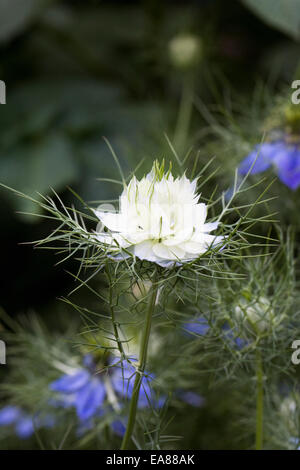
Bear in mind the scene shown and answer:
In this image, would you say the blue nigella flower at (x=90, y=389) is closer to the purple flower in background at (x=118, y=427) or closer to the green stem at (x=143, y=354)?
the purple flower in background at (x=118, y=427)

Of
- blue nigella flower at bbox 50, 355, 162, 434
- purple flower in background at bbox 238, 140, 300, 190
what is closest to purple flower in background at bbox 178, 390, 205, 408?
blue nigella flower at bbox 50, 355, 162, 434

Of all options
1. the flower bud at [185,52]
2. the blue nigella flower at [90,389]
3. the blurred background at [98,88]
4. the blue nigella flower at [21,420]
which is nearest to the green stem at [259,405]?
the blue nigella flower at [90,389]

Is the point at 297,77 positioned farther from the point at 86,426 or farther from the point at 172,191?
the point at 86,426

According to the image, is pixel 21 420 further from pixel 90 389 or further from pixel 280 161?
pixel 280 161

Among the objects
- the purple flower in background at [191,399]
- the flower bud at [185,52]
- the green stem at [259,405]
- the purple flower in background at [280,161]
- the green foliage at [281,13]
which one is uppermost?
the flower bud at [185,52]

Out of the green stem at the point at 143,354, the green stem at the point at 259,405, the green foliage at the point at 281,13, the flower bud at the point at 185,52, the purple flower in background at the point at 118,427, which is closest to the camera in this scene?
the green stem at the point at 143,354
